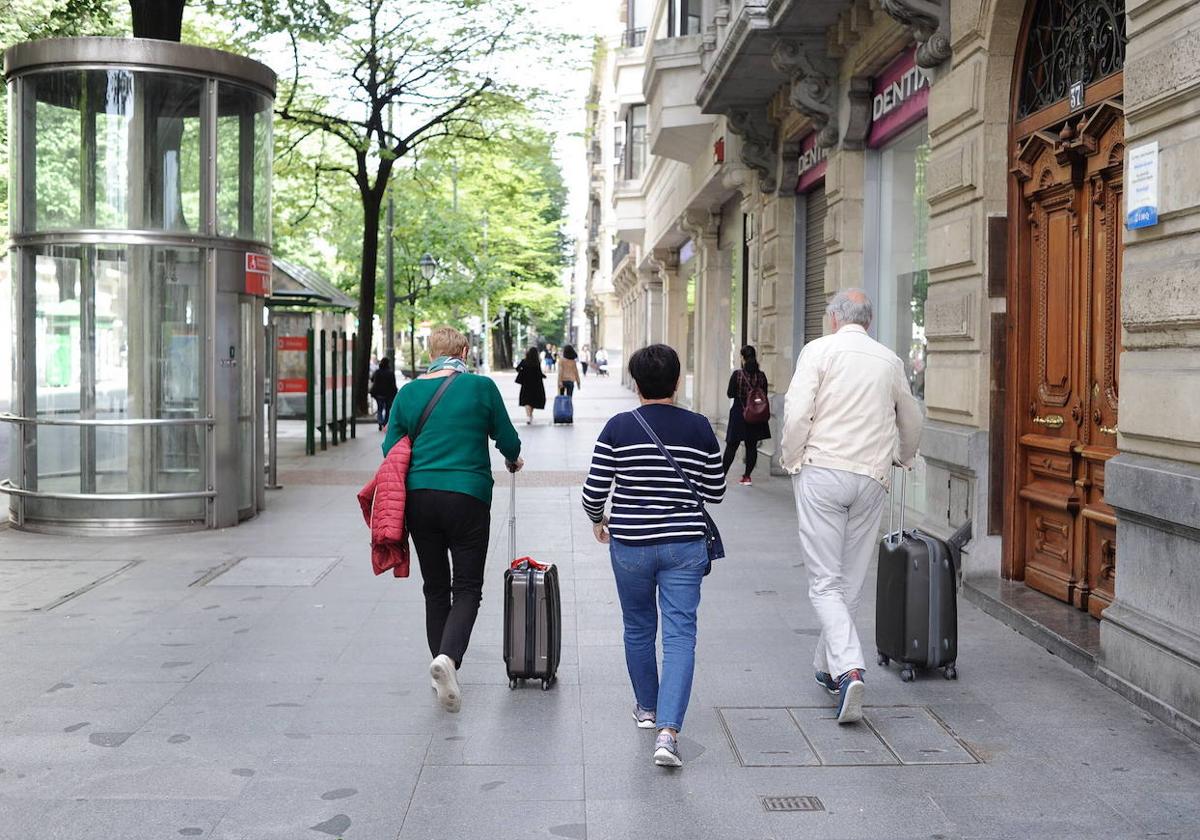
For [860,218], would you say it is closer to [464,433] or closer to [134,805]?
[464,433]

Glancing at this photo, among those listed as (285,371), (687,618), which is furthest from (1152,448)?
(285,371)

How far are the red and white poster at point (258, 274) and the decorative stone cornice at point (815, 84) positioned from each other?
18.0 ft

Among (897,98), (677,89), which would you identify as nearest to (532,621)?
(897,98)

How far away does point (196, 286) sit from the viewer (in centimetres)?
1185

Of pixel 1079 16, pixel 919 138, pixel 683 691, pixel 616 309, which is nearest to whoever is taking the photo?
pixel 683 691

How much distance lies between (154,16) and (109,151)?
256 centimetres

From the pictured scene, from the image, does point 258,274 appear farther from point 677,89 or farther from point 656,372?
point 677,89

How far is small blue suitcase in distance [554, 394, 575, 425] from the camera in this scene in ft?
87.9

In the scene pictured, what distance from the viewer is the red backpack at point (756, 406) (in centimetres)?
1516

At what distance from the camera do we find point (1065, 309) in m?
7.72

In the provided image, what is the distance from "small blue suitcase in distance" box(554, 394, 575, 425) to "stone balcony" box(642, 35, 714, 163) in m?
6.24

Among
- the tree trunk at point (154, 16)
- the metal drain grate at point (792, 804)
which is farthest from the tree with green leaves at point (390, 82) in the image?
the metal drain grate at point (792, 804)

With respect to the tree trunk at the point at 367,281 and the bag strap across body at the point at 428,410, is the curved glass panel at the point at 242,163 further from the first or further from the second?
the tree trunk at the point at 367,281

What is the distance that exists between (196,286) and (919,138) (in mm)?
6370
